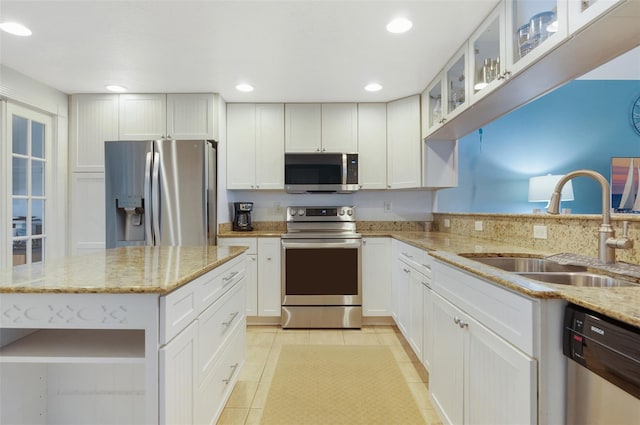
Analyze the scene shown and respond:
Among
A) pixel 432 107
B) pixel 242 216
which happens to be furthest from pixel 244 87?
pixel 432 107

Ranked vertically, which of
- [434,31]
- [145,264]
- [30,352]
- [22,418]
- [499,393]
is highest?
[434,31]

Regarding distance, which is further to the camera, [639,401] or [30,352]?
[30,352]

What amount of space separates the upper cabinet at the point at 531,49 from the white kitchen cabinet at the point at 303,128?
53.3 inches

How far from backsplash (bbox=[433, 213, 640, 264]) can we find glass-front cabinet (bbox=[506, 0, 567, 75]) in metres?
0.80

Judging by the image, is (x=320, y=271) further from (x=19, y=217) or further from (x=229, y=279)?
(x=19, y=217)

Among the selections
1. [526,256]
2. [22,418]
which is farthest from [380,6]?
[22,418]

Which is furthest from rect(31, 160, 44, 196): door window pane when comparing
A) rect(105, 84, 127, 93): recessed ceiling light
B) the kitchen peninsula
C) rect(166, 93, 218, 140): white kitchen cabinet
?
the kitchen peninsula

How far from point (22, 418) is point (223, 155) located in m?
2.57

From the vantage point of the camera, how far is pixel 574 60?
1.45m

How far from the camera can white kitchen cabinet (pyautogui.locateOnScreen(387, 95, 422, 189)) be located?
3297 millimetres

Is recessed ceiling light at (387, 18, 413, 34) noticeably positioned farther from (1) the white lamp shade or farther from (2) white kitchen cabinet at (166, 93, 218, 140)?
(1) the white lamp shade

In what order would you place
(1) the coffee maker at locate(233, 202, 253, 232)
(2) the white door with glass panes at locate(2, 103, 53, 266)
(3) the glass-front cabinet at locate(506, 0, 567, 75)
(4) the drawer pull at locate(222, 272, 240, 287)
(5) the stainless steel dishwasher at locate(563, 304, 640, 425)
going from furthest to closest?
(1) the coffee maker at locate(233, 202, 253, 232) < (2) the white door with glass panes at locate(2, 103, 53, 266) < (4) the drawer pull at locate(222, 272, 240, 287) < (3) the glass-front cabinet at locate(506, 0, 567, 75) < (5) the stainless steel dishwasher at locate(563, 304, 640, 425)

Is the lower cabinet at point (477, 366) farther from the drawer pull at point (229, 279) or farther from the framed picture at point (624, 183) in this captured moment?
the framed picture at point (624, 183)

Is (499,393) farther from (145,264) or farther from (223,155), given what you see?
(223,155)
